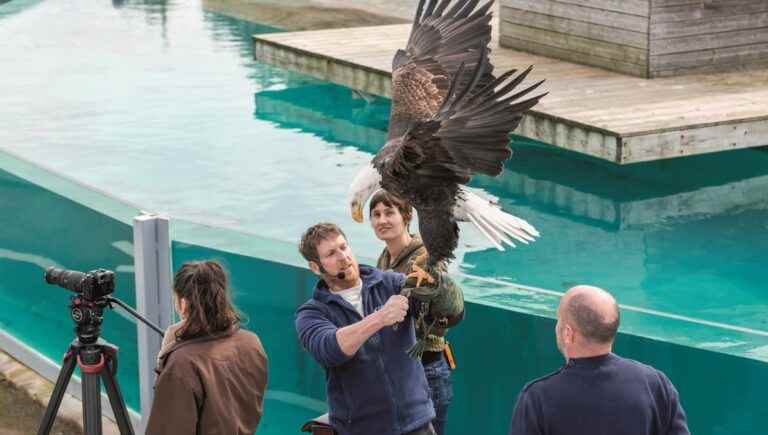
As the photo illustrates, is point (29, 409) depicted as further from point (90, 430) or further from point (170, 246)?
point (90, 430)

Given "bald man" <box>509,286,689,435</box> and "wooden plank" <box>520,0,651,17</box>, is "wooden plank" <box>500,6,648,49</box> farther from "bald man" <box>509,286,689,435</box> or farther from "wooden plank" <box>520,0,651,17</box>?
"bald man" <box>509,286,689,435</box>

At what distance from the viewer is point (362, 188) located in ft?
14.8

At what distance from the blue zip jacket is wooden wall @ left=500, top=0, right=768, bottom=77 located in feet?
22.5

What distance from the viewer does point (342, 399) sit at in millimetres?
3850


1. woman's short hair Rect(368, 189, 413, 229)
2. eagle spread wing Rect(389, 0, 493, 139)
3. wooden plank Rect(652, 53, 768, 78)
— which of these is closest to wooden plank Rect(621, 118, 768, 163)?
wooden plank Rect(652, 53, 768, 78)

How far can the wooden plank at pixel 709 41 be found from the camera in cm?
1025

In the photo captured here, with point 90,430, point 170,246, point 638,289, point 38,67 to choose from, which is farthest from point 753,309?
point 38,67

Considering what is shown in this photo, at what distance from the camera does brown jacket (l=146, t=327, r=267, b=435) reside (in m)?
3.62

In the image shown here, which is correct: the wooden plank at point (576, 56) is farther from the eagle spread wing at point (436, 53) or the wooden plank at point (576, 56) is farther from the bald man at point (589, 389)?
the bald man at point (589, 389)

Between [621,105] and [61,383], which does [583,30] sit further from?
[61,383]

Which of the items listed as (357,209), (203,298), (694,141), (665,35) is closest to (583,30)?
(665,35)

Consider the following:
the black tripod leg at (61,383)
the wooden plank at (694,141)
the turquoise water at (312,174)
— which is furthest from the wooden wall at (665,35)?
the black tripod leg at (61,383)

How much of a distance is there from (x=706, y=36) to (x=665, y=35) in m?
0.42

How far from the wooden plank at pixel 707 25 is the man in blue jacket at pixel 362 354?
6.92 meters
